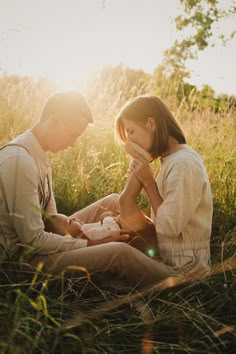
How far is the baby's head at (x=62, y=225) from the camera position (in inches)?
134

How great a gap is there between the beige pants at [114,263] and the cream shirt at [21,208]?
2.9 inches

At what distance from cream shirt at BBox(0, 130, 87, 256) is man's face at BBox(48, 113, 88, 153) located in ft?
0.56

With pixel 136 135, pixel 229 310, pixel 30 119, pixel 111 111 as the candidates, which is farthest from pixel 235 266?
pixel 111 111

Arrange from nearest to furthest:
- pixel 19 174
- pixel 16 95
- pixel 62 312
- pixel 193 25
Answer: pixel 62 312 → pixel 19 174 → pixel 16 95 → pixel 193 25

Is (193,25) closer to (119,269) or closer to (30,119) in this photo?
(30,119)

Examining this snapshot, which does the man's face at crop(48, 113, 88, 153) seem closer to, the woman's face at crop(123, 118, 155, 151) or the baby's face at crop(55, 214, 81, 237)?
the woman's face at crop(123, 118, 155, 151)

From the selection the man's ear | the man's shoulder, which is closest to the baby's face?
the man's shoulder

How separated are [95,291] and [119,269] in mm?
177

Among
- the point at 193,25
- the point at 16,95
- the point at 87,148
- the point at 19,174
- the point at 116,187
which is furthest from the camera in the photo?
the point at 193,25

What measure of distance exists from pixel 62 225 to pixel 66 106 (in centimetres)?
79

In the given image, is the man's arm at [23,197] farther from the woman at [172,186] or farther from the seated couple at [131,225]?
the woman at [172,186]

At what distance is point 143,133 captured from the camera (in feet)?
10.6

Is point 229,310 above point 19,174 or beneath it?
beneath

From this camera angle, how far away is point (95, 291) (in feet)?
9.50
